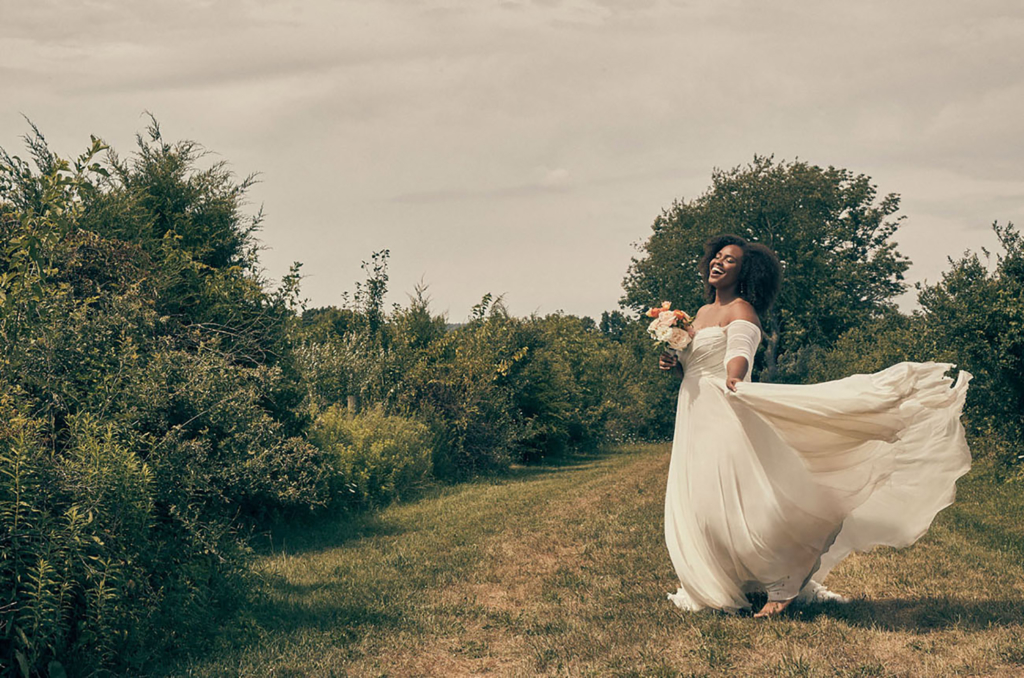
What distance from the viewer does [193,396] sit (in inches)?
299

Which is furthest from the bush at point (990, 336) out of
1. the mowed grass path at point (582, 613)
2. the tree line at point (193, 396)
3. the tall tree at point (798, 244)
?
the tall tree at point (798, 244)

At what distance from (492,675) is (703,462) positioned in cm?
255

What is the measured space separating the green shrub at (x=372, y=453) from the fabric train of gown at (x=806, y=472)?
7851 millimetres

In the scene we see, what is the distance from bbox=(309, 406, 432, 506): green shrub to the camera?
14836 millimetres

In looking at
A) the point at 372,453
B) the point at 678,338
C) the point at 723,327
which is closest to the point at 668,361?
the point at 678,338

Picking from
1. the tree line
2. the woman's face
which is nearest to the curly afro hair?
the woman's face

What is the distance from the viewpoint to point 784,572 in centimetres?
738

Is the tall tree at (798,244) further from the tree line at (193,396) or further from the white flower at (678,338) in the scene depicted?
the white flower at (678,338)

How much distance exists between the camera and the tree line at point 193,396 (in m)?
5.68

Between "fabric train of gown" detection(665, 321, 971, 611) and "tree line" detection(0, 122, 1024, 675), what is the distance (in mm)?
3931

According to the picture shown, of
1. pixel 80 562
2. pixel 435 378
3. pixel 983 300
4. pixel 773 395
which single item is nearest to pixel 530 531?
pixel 773 395

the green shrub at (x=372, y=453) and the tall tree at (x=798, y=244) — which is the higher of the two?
the tall tree at (x=798, y=244)

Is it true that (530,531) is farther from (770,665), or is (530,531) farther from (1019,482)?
(1019,482)

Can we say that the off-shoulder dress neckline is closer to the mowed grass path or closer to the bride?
the bride
